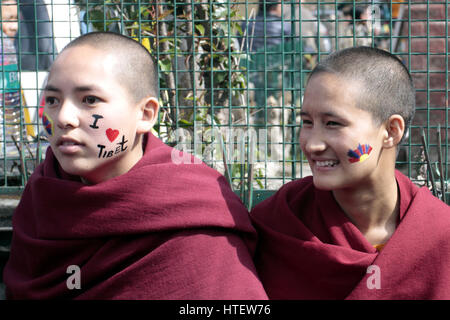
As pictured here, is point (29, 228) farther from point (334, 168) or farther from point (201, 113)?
point (201, 113)

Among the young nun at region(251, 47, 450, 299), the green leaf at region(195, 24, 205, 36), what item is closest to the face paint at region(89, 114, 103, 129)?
the young nun at region(251, 47, 450, 299)

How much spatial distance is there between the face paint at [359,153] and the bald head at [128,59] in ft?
3.32

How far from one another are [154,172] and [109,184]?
0.21 metres

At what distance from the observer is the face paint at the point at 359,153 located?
104 inches

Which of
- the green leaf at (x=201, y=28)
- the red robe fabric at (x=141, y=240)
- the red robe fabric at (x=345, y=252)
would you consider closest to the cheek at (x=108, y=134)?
the red robe fabric at (x=141, y=240)

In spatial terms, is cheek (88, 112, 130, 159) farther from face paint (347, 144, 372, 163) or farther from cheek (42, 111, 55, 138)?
face paint (347, 144, 372, 163)

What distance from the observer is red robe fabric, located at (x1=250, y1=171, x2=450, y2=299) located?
8.55 ft

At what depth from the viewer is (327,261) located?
8.77 ft

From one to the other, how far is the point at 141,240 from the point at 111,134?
494 millimetres

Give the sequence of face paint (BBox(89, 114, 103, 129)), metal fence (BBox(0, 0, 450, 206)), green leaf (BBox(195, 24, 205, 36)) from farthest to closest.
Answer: green leaf (BBox(195, 24, 205, 36)), metal fence (BBox(0, 0, 450, 206)), face paint (BBox(89, 114, 103, 129))

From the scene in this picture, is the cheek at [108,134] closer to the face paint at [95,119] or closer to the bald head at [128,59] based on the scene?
the face paint at [95,119]

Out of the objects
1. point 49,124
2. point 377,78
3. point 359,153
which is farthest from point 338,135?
point 49,124

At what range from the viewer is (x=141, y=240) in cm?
273

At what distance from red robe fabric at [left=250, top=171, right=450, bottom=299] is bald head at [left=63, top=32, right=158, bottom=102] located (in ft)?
2.81
